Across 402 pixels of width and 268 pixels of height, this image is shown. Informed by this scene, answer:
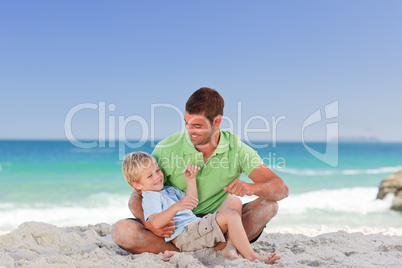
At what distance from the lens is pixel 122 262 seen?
264cm

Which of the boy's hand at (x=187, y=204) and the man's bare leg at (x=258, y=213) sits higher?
the boy's hand at (x=187, y=204)

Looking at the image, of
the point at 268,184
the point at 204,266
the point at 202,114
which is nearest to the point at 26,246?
the point at 204,266

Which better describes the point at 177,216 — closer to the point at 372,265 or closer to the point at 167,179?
the point at 167,179

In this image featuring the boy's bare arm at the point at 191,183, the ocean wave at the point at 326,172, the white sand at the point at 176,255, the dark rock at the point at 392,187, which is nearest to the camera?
the white sand at the point at 176,255

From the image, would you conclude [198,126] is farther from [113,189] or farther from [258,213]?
[113,189]

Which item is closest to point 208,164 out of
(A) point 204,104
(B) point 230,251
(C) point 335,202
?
(A) point 204,104

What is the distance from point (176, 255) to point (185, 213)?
1.02 ft

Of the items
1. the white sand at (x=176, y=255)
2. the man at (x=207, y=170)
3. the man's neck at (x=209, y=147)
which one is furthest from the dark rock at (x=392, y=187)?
the man's neck at (x=209, y=147)

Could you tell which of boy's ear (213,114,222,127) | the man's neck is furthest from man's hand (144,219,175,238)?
boy's ear (213,114,222,127)

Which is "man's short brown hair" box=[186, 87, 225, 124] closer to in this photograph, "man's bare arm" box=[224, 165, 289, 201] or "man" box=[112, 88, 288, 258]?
"man" box=[112, 88, 288, 258]

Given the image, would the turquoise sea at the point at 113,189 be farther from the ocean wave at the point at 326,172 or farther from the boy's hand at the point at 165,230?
the boy's hand at the point at 165,230

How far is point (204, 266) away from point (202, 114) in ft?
3.51

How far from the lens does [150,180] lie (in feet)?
9.22

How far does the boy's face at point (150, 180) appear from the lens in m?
2.80
